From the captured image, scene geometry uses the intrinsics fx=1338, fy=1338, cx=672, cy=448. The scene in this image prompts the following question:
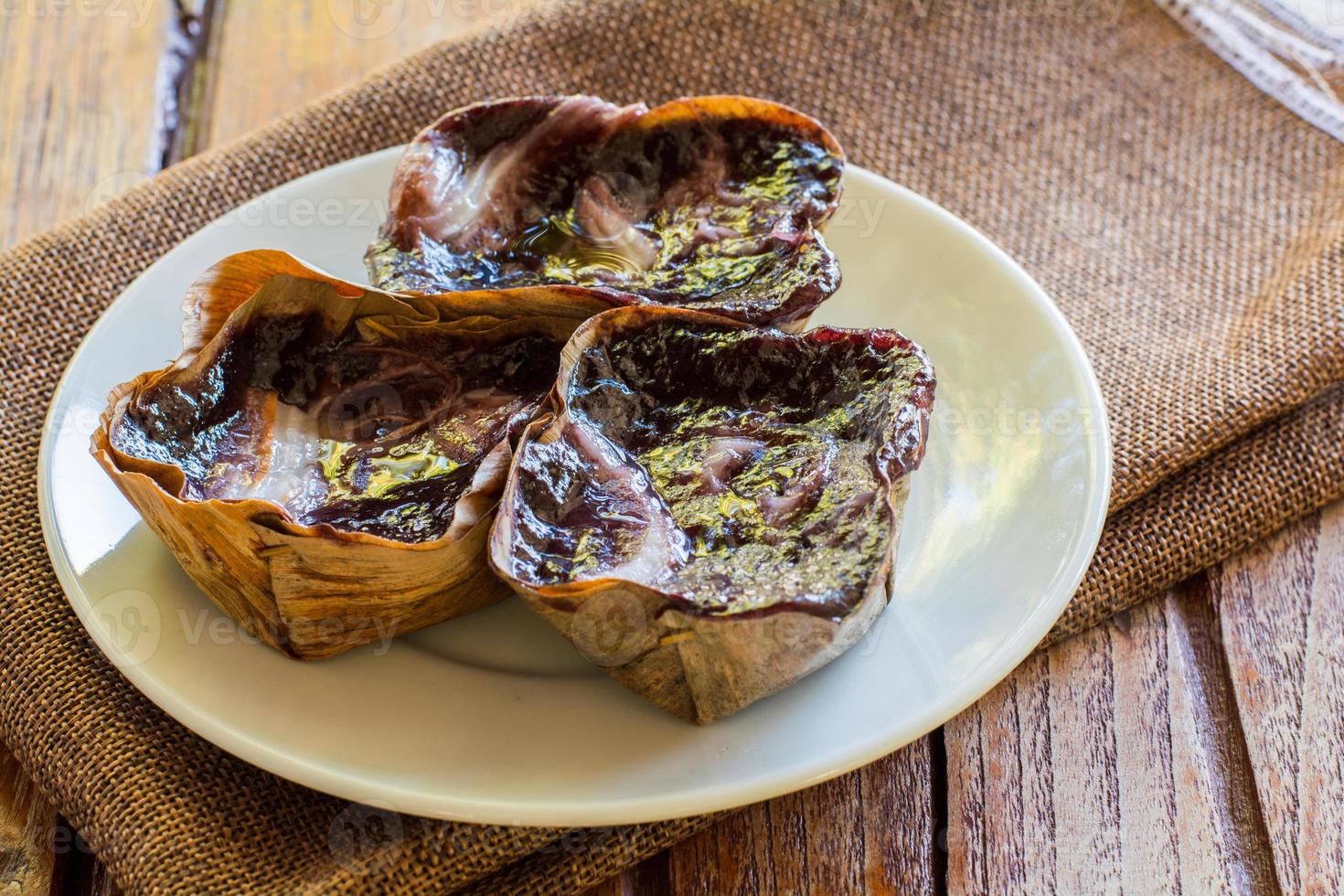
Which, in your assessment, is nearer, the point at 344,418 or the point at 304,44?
the point at 344,418

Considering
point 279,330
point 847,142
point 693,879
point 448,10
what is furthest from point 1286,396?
point 448,10

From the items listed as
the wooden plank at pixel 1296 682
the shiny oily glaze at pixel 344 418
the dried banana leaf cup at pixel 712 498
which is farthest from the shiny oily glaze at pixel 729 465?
the wooden plank at pixel 1296 682

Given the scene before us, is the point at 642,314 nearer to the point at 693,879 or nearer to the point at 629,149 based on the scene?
the point at 629,149

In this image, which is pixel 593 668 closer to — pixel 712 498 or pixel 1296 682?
pixel 712 498
